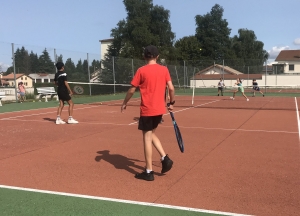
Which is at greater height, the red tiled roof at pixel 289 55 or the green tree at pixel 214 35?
the green tree at pixel 214 35

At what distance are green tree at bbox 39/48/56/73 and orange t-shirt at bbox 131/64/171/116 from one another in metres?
19.3

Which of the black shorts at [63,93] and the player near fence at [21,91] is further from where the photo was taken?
the player near fence at [21,91]

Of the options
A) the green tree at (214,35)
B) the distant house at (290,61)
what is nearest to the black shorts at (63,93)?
the distant house at (290,61)

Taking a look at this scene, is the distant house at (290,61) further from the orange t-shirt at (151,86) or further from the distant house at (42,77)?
the orange t-shirt at (151,86)

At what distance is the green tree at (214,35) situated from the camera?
269ft

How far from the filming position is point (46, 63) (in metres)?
23.3

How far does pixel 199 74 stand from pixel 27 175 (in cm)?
4002

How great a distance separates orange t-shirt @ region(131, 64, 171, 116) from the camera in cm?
475

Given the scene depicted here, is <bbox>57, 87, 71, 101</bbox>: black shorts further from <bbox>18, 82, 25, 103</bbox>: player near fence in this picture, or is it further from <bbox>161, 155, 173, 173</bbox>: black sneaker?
<bbox>18, 82, 25, 103</bbox>: player near fence

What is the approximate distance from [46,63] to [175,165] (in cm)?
1948

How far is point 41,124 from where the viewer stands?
10664 mm

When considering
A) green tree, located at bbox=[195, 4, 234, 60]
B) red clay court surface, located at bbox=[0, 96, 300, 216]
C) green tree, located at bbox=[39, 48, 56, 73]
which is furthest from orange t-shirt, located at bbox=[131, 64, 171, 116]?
green tree, located at bbox=[195, 4, 234, 60]

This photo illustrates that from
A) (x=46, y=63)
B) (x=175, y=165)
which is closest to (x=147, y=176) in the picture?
(x=175, y=165)

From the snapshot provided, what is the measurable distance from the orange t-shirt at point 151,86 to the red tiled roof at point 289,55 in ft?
263
